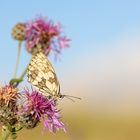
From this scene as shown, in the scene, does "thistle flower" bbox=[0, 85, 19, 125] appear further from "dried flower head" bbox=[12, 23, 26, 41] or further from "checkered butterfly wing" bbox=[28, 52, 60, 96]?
"dried flower head" bbox=[12, 23, 26, 41]

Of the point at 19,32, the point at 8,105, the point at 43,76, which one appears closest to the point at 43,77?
the point at 43,76

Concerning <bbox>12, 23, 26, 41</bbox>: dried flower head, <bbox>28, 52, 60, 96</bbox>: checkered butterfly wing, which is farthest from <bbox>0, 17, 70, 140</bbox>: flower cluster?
<bbox>12, 23, 26, 41</bbox>: dried flower head

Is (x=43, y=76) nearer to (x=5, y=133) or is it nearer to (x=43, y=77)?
(x=43, y=77)

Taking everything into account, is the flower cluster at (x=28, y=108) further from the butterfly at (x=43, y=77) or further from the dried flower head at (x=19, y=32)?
the dried flower head at (x=19, y=32)

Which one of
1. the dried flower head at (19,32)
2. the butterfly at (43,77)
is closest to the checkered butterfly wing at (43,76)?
the butterfly at (43,77)

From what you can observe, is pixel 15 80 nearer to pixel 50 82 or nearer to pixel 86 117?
pixel 50 82

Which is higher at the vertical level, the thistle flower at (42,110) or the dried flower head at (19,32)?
the dried flower head at (19,32)
